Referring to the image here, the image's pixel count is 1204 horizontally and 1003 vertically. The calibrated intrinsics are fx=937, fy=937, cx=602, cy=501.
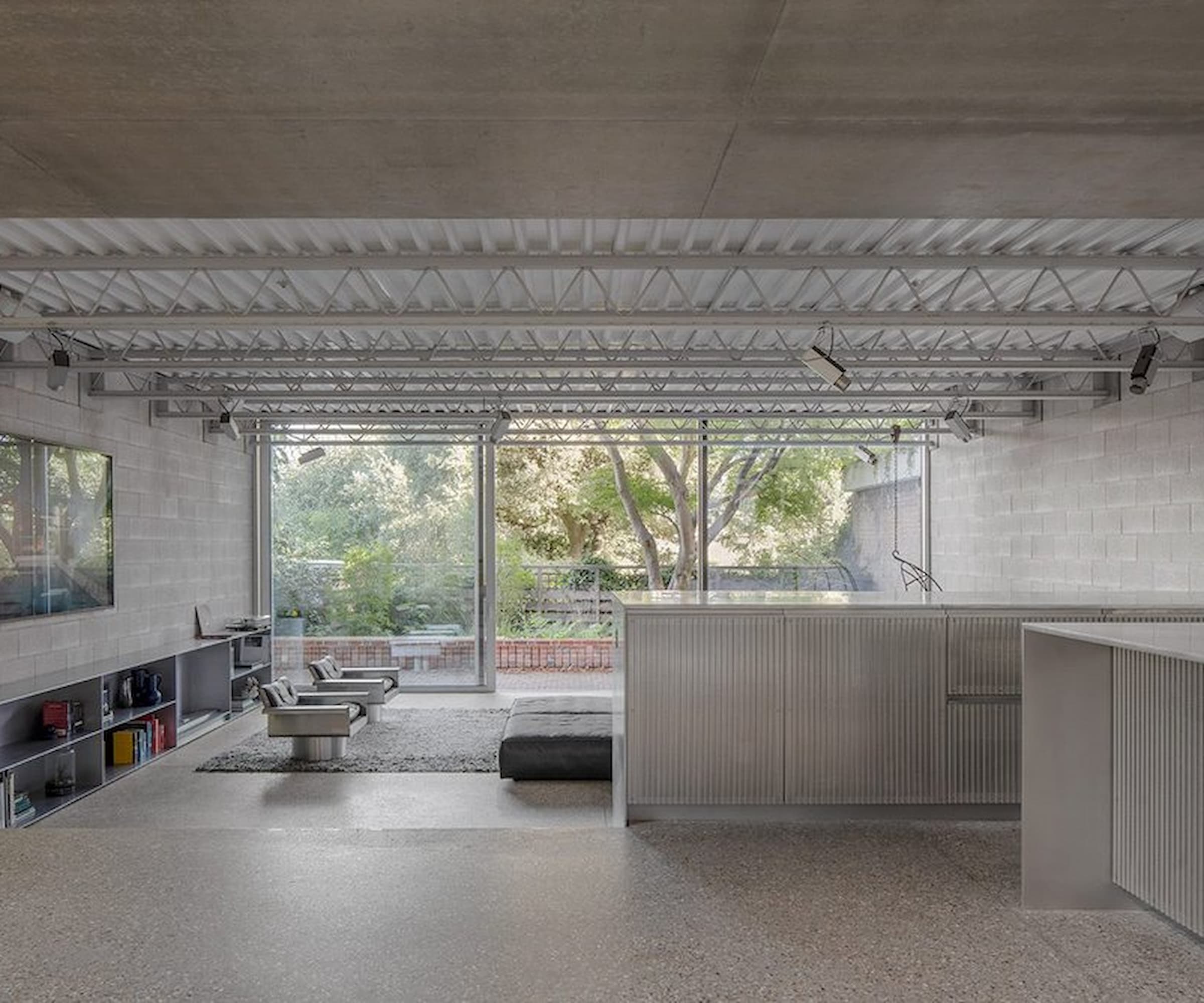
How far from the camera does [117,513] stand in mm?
8234

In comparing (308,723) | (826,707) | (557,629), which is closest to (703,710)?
(826,707)

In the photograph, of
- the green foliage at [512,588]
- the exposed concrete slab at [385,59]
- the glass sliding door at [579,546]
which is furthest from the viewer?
the glass sliding door at [579,546]

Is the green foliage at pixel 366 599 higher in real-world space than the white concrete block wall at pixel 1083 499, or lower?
lower

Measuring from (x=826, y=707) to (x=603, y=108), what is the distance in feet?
9.53

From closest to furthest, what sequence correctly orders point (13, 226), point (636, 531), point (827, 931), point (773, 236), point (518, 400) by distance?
1. point (827, 931)
2. point (13, 226)
3. point (773, 236)
4. point (518, 400)
5. point (636, 531)

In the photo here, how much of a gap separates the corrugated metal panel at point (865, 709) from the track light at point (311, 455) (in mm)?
7928

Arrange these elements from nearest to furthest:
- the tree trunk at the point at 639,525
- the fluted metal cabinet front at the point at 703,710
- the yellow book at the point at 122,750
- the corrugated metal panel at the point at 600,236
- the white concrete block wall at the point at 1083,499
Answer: the fluted metal cabinet front at the point at 703,710 → the corrugated metal panel at the point at 600,236 → the white concrete block wall at the point at 1083,499 → the yellow book at the point at 122,750 → the tree trunk at the point at 639,525

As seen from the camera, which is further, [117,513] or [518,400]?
[518,400]

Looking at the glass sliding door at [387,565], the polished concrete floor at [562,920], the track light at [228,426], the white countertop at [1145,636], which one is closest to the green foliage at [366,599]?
the glass sliding door at [387,565]

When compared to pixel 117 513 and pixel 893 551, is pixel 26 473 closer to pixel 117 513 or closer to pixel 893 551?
pixel 117 513

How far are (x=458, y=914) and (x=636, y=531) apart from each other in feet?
35.0

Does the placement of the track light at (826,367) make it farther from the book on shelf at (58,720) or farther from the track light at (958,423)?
the book on shelf at (58,720)

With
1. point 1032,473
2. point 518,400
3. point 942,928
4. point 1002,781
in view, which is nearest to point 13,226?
point 518,400

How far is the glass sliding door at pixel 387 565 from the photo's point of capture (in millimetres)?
11453
